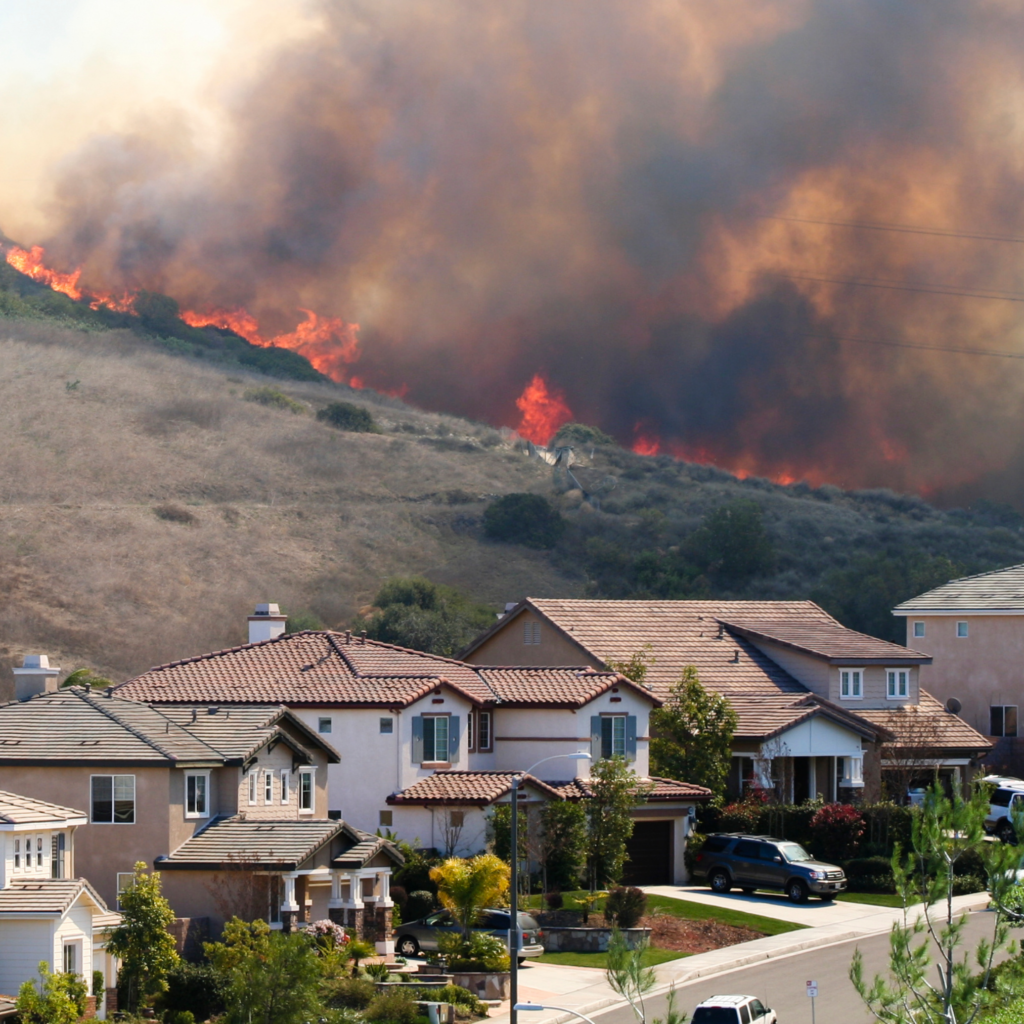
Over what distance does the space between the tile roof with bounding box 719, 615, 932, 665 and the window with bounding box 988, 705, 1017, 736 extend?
7979mm

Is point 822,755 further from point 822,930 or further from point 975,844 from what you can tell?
point 975,844

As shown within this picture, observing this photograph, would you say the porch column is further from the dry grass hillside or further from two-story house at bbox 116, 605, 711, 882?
the dry grass hillside

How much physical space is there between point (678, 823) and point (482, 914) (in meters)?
13.6

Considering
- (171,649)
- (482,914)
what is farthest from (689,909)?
(171,649)

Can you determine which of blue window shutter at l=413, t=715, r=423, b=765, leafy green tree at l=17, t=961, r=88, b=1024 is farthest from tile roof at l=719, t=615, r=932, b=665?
leafy green tree at l=17, t=961, r=88, b=1024

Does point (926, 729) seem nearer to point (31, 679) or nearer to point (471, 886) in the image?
point (471, 886)

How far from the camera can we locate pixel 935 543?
138125mm

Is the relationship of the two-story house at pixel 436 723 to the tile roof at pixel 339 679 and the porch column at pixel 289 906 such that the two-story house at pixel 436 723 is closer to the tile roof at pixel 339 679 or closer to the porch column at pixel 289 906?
the tile roof at pixel 339 679

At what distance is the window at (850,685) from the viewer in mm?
66312

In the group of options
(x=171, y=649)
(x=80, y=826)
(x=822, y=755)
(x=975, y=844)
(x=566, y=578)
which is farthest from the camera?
(x=566, y=578)

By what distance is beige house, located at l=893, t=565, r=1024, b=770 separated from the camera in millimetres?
74688

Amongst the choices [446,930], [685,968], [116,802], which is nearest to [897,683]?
[685,968]

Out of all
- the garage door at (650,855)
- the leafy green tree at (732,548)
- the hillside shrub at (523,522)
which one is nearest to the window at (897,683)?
the garage door at (650,855)

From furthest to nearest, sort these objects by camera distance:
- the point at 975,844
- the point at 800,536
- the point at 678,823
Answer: the point at 800,536, the point at 678,823, the point at 975,844
